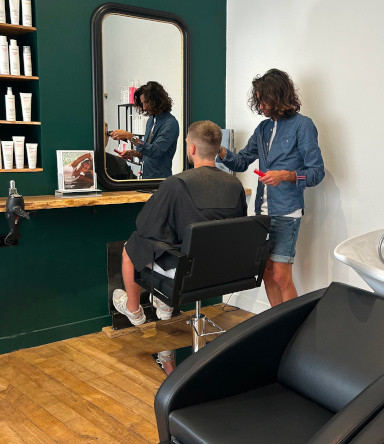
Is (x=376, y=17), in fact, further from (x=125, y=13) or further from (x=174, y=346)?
(x=174, y=346)

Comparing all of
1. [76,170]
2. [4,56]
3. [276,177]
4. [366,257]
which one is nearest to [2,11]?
[4,56]

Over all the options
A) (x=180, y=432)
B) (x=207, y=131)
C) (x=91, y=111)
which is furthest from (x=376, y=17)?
(x=180, y=432)

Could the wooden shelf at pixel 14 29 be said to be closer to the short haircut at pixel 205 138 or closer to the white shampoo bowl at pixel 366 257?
the short haircut at pixel 205 138

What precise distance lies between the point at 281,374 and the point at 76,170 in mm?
1685

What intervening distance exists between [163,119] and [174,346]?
4.40 ft

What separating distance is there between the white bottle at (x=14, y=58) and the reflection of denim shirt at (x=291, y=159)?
1.31 m

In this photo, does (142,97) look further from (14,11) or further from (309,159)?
(309,159)

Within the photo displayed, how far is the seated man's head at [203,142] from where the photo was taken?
2545 millimetres

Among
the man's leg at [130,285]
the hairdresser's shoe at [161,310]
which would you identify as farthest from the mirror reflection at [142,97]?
the hairdresser's shoe at [161,310]

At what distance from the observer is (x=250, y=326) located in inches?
62.7

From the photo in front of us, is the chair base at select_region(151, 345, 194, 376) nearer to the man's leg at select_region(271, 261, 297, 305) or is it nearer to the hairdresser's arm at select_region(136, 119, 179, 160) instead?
the man's leg at select_region(271, 261, 297, 305)

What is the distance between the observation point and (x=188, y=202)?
2494mm

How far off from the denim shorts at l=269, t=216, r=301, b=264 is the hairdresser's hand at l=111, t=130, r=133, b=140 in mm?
954

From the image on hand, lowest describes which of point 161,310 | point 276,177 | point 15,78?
point 161,310
